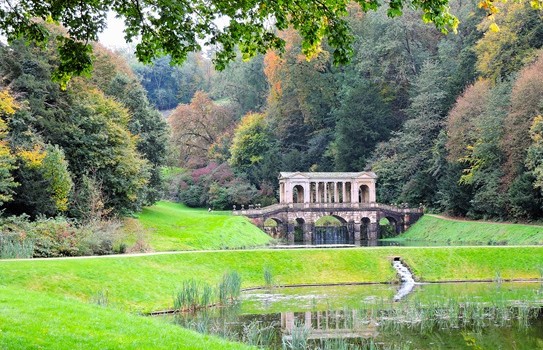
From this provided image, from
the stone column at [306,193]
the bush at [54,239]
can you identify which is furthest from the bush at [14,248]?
the stone column at [306,193]

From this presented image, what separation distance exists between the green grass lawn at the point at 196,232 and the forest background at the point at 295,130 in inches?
110

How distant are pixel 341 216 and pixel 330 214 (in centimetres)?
111

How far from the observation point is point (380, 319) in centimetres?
1775

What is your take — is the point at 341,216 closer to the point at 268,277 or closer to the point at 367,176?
the point at 367,176

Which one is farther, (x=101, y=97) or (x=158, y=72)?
(x=158, y=72)

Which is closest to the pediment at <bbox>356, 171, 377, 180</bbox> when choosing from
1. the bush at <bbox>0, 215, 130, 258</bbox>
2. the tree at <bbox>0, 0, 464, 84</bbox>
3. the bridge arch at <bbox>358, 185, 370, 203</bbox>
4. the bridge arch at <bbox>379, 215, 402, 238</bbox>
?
the bridge arch at <bbox>358, 185, 370, 203</bbox>

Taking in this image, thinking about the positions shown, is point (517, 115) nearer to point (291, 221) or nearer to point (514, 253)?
point (514, 253)

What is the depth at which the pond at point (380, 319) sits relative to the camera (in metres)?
14.8

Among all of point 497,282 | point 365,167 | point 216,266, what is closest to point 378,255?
point 497,282

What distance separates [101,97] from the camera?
42062 mm

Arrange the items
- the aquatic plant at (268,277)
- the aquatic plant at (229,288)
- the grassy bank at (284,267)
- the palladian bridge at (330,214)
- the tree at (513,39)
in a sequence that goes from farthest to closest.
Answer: the palladian bridge at (330,214) < the tree at (513,39) < the aquatic plant at (268,277) < the grassy bank at (284,267) < the aquatic plant at (229,288)

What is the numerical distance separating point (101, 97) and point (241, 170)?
36.1 meters

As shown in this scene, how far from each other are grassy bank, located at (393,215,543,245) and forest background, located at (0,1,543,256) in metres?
1.57

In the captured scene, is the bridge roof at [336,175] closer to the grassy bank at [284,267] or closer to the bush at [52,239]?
the bush at [52,239]
